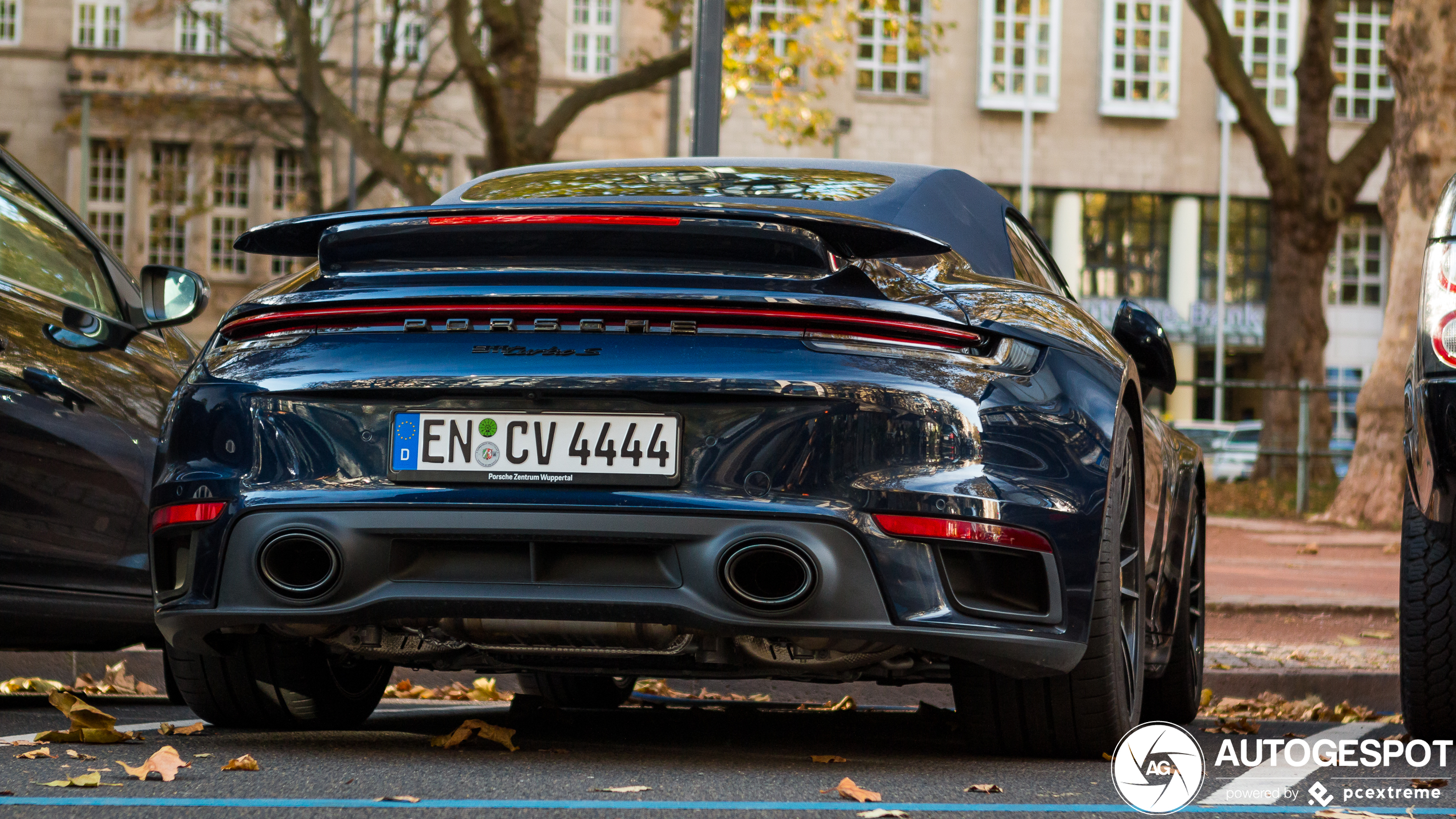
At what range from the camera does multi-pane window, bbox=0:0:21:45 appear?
147 ft

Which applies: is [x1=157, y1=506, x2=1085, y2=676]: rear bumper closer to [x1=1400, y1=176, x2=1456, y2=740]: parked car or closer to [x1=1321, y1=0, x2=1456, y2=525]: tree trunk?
[x1=1400, y1=176, x2=1456, y2=740]: parked car

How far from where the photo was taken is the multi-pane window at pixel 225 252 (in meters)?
45.3

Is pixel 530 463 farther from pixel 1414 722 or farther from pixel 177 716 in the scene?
pixel 1414 722

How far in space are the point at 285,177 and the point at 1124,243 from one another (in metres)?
21.3

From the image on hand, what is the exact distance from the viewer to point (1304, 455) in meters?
18.5

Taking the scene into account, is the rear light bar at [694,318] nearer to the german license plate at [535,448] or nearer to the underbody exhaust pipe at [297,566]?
the german license plate at [535,448]

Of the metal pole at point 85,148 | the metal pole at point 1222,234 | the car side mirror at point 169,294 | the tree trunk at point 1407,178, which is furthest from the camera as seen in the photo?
the metal pole at point 1222,234

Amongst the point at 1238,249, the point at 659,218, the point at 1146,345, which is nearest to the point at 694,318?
the point at 659,218

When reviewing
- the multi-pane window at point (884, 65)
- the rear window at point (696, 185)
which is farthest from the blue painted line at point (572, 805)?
the multi-pane window at point (884, 65)

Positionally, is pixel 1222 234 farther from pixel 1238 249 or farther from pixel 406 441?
pixel 406 441

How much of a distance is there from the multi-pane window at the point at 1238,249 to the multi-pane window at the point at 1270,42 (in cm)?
255

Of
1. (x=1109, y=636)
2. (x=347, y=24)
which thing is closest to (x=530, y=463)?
(x=1109, y=636)

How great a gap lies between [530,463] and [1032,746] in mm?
1280

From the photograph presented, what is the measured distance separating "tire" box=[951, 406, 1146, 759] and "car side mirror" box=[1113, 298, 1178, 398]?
2.77 ft
